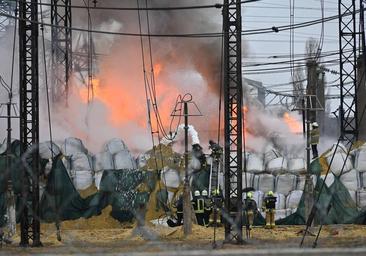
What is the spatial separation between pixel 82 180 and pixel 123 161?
3.75 m

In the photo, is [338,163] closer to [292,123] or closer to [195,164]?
[195,164]

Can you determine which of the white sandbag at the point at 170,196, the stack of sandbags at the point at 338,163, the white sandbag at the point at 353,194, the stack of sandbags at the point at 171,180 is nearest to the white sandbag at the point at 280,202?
the stack of sandbags at the point at 338,163

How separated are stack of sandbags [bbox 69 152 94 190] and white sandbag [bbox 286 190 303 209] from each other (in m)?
7.89

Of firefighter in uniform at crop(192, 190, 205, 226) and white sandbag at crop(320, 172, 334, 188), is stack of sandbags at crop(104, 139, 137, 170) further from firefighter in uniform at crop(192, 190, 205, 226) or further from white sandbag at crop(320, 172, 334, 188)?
white sandbag at crop(320, 172, 334, 188)

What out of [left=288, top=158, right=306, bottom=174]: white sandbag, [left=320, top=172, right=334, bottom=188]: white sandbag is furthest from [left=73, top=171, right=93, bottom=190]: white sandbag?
[left=320, top=172, right=334, bottom=188]: white sandbag

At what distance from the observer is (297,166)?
3009 cm

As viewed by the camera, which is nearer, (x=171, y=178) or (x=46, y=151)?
(x=171, y=178)

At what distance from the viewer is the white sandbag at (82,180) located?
28.1 metres

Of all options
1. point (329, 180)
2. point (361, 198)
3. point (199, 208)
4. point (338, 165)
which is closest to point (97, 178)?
point (199, 208)

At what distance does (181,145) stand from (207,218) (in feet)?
42.2

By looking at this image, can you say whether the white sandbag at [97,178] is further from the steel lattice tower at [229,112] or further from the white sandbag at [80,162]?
the steel lattice tower at [229,112]

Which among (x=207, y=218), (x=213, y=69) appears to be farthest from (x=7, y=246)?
(x=213, y=69)

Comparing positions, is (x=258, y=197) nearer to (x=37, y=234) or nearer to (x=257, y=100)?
(x=37, y=234)

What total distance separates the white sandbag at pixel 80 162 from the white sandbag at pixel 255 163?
6.88 m
